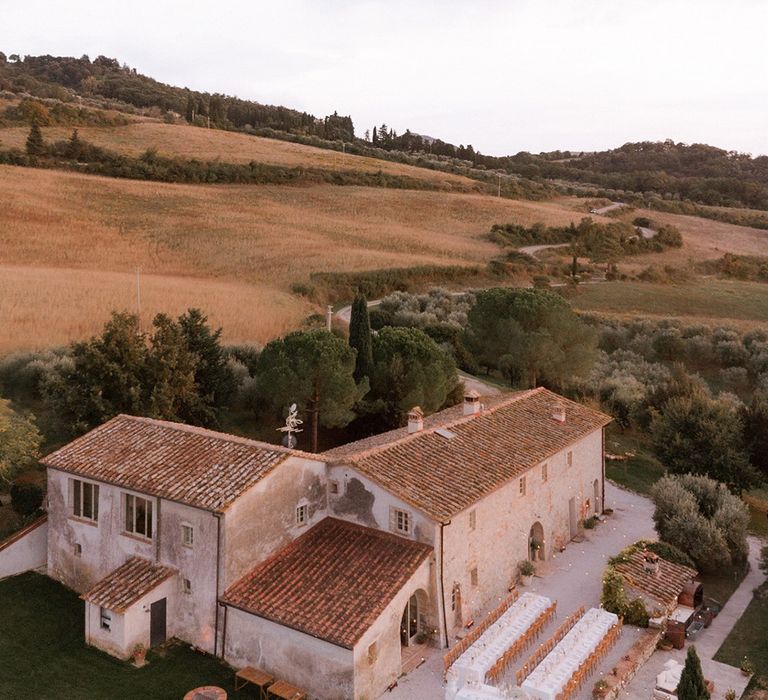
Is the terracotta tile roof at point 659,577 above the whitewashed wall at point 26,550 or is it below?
above

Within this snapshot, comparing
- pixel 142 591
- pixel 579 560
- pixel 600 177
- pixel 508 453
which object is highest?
pixel 600 177

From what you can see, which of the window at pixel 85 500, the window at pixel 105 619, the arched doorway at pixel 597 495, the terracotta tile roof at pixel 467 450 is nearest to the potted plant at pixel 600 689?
the terracotta tile roof at pixel 467 450

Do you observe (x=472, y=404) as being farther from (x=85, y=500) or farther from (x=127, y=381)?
(x=85, y=500)

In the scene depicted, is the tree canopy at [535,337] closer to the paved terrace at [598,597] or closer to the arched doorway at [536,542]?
the paved terrace at [598,597]

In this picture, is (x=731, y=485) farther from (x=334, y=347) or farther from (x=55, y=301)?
(x=55, y=301)

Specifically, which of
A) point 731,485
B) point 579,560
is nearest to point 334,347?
point 579,560
